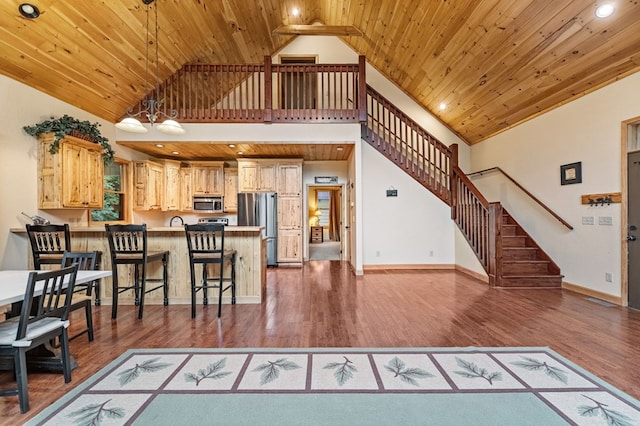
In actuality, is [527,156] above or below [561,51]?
below

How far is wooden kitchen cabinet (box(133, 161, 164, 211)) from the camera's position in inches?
243

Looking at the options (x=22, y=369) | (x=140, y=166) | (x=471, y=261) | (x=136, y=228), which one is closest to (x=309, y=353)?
(x=22, y=369)

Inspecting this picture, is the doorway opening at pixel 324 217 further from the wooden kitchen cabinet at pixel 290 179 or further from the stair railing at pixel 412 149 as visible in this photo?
the stair railing at pixel 412 149

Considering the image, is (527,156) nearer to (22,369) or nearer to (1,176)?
(22,369)

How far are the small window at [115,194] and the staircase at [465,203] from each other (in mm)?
5048

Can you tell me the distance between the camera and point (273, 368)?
7.07 feet

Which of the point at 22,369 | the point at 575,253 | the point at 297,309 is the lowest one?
the point at 297,309

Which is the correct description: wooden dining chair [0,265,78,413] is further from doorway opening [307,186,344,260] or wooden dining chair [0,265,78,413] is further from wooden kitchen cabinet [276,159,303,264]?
doorway opening [307,186,344,260]

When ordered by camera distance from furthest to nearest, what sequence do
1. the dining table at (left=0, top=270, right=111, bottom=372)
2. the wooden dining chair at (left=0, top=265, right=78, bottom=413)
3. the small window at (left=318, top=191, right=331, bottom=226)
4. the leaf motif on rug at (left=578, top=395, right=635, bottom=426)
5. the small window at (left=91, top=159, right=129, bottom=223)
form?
the small window at (left=318, top=191, right=331, bottom=226) < the small window at (left=91, top=159, right=129, bottom=223) < the dining table at (left=0, top=270, right=111, bottom=372) < the wooden dining chair at (left=0, top=265, right=78, bottom=413) < the leaf motif on rug at (left=578, top=395, right=635, bottom=426)

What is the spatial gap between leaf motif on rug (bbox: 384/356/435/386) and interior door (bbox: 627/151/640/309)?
3.31 metres

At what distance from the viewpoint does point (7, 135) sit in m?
3.53

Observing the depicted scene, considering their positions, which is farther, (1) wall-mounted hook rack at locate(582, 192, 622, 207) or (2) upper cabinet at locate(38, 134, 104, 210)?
(2) upper cabinet at locate(38, 134, 104, 210)

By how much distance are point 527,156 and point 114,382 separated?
6.29 m

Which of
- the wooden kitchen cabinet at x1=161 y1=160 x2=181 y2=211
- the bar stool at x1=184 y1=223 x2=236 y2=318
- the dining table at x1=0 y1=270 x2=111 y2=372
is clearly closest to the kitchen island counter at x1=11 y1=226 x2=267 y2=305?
the bar stool at x1=184 y1=223 x2=236 y2=318
